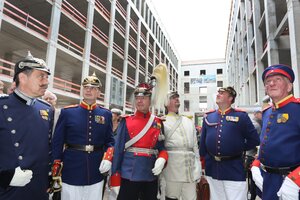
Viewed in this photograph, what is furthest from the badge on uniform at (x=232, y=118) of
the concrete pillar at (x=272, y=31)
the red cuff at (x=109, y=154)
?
the concrete pillar at (x=272, y=31)

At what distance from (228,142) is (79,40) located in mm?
15448

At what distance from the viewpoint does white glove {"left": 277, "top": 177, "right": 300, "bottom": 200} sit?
1.69 meters

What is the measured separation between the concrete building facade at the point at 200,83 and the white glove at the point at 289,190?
110ft

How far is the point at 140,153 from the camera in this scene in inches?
103

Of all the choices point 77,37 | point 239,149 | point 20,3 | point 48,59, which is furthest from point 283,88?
point 77,37

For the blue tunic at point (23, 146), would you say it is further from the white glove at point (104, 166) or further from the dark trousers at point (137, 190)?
the dark trousers at point (137, 190)

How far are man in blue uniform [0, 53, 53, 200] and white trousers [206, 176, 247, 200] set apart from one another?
2254 millimetres

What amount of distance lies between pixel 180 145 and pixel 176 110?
574 mm

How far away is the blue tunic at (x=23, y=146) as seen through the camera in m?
1.62

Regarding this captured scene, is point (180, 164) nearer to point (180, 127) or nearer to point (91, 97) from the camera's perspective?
point (180, 127)

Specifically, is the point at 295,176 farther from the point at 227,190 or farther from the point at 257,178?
the point at 227,190

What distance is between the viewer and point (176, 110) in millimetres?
3303

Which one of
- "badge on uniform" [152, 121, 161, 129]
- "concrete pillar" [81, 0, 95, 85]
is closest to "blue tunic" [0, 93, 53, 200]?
"badge on uniform" [152, 121, 161, 129]

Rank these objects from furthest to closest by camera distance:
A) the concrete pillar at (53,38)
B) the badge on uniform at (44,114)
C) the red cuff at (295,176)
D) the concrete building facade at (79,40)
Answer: the concrete building facade at (79,40) < the concrete pillar at (53,38) < the badge on uniform at (44,114) < the red cuff at (295,176)
